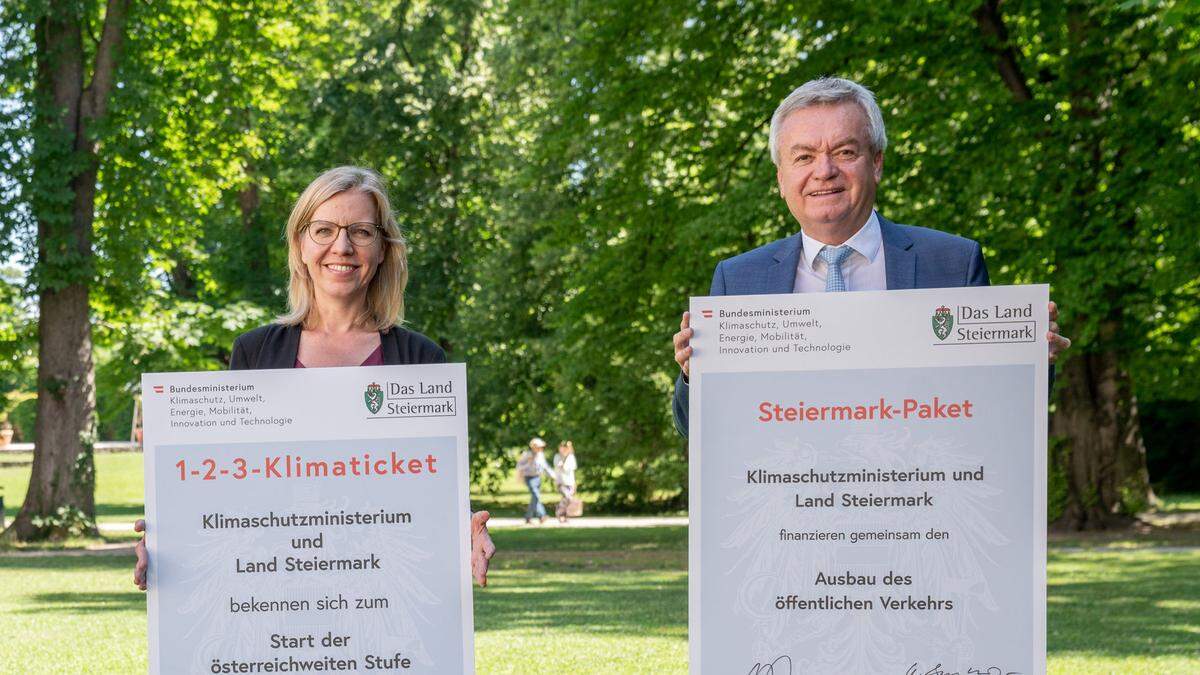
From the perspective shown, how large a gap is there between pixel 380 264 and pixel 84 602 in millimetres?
11611

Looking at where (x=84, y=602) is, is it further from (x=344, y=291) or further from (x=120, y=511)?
(x=120, y=511)

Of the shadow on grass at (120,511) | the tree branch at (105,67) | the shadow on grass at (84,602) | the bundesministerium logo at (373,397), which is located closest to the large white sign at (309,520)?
the bundesministerium logo at (373,397)

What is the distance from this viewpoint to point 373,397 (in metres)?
4.16

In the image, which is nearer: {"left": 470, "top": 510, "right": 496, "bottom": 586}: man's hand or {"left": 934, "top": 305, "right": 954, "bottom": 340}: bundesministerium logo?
{"left": 934, "top": 305, "right": 954, "bottom": 340}: bundesministerium logo

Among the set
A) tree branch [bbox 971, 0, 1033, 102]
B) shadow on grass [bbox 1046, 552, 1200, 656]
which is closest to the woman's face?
shadow on grass [bbox 1046, 552, 1200, 656]

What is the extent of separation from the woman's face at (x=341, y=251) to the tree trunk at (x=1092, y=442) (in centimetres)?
1852

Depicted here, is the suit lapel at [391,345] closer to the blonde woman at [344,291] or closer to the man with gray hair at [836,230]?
the blonde woman at [344,291]

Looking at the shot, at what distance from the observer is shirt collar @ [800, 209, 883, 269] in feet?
13.6

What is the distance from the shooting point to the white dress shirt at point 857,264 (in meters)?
4.14

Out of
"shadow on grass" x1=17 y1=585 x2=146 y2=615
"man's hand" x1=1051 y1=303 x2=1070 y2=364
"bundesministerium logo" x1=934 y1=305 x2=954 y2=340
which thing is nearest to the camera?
"man's hand" x1=1051 y1=303 x2=1070 y2=364

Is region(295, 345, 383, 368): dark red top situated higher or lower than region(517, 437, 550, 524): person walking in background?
higher

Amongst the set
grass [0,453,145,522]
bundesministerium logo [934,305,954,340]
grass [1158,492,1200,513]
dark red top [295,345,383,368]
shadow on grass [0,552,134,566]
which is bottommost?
grass [0,453,145,522]

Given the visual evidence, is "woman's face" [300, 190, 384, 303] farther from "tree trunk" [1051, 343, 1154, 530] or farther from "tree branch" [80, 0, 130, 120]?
"tree branch" [80, 0, 130, 120]
